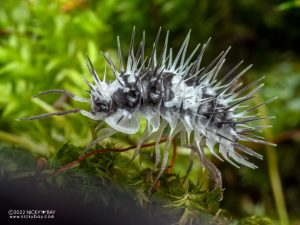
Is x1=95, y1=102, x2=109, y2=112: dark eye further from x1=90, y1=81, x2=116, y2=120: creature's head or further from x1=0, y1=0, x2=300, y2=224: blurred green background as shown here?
x1=0, y1=0, x2=300, y2=224: blurred green background

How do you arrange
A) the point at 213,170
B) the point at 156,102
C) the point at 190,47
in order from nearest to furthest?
the point at 156,102 → the point at 213,170 → the point at 190,47

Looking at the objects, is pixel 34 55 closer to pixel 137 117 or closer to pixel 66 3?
pixel 66 3

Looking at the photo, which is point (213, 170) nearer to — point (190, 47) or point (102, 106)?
point (102, 106)

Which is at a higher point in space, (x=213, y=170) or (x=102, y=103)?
(x=102, y=103)

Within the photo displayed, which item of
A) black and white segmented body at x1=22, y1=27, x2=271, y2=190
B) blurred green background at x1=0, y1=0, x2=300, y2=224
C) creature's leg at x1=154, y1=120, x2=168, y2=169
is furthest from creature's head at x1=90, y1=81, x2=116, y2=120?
blurred green background at x1=0, y1=0, x2=300, y2=224

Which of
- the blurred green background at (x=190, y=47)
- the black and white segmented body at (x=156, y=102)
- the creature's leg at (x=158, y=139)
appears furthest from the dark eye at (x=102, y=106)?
the blurred green background at (x=190, y=47)

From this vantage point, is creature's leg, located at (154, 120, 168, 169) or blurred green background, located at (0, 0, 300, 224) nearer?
creature's leg, located at (154, 120, 168, 169)

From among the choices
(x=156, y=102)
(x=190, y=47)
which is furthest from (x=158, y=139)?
(x=190, y=47)

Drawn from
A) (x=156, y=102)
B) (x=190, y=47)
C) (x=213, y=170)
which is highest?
(x=190, y=47)

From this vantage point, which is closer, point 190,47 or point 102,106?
point 102,106
